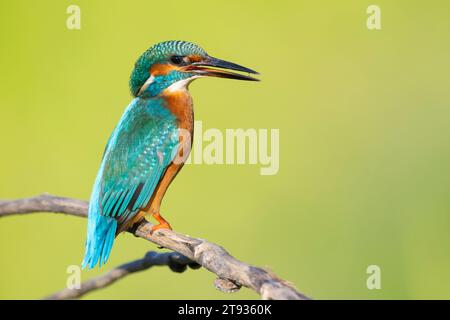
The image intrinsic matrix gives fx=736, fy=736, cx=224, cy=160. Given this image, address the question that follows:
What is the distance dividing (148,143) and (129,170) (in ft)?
0.44

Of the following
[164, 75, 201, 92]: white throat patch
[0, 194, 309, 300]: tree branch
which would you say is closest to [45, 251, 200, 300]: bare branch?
[0, 194, 309, 300]: tree branch

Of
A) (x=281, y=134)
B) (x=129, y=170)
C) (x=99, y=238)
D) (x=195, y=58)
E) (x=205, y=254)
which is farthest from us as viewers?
(x=281, y=134)

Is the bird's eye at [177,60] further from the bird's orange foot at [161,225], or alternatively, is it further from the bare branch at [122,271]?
the bare branch at [122,271]

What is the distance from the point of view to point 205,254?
7.16ft

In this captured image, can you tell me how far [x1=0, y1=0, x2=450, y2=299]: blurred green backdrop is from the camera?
3561mm

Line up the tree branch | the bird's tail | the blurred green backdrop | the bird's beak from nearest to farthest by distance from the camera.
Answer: the tree branch → the bird's tail → the bird's beak → the blurred green backdrop

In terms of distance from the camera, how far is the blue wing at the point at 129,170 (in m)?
2.64

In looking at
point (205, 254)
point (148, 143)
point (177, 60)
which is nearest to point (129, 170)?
point (148, 143)

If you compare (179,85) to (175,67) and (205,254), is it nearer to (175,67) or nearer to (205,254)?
(175,67)

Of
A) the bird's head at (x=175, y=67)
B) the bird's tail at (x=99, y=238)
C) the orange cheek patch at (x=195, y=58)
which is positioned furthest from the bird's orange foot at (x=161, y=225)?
the orange cheek patch at (x=195, y=58)

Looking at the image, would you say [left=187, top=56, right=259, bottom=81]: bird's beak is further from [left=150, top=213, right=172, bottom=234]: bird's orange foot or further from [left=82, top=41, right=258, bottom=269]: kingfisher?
[left=150, top=213, right=172, bottom=234]: bird's orange foot
